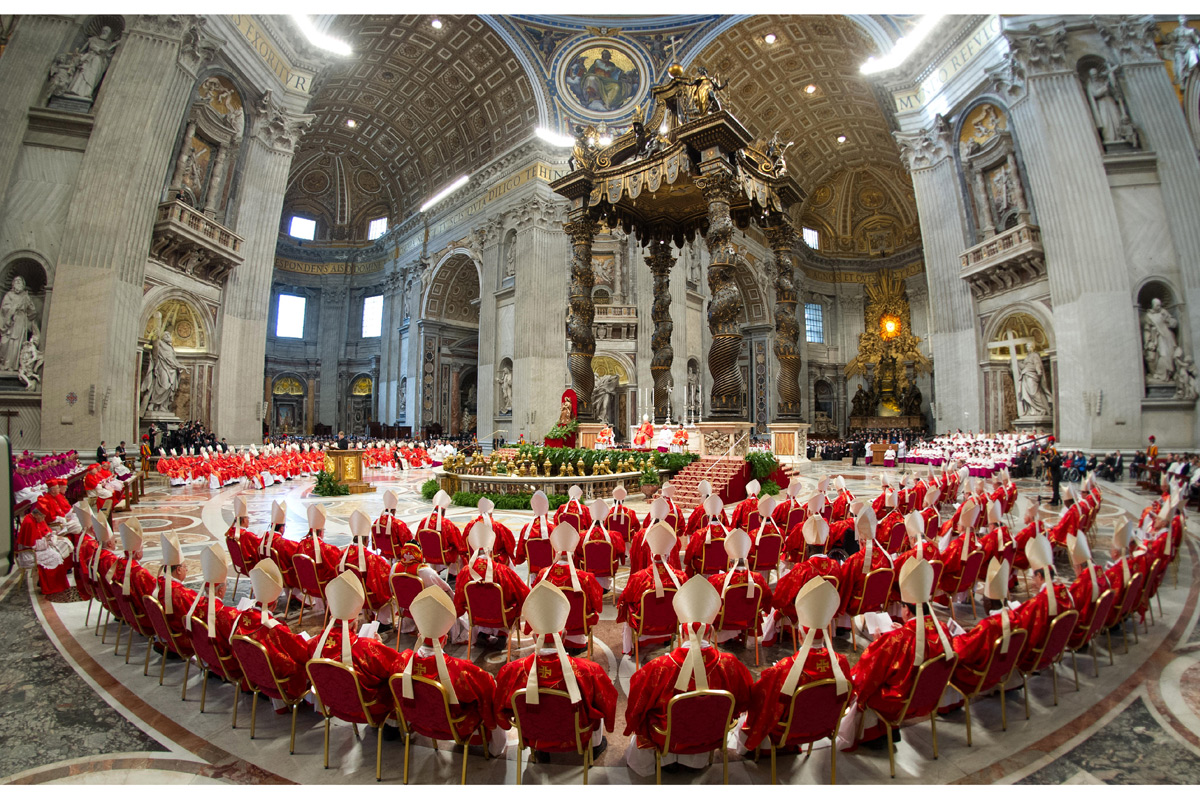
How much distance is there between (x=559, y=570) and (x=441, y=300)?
28.3m

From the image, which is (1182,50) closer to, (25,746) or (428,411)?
(25,746)

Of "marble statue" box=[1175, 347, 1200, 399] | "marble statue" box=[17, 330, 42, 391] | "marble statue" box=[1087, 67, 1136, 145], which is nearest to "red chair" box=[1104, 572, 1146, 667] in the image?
"marble statue" box=[1175, 347, 1200, 399]

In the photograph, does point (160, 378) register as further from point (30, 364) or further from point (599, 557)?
point (599, 557)

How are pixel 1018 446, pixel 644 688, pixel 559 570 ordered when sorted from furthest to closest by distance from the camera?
pixel 1018 446 → pixel 559 570 → pixel 644 688

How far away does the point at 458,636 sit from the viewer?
3.95 meters

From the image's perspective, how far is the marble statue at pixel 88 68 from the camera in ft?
43.8

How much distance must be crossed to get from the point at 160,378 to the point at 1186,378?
28.9m

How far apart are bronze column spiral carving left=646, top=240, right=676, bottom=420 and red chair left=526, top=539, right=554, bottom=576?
376 inches

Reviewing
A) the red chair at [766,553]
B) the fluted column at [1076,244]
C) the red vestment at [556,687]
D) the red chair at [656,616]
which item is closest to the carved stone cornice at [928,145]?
the fluted column at [1076,244]

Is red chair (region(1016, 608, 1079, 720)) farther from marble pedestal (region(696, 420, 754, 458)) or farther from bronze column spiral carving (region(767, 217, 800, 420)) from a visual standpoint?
bronze column spiral carving (region(767, 217, 800, 420))

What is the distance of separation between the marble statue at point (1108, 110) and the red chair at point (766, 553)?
1809 centimetres

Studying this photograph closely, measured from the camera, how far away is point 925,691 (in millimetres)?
2369

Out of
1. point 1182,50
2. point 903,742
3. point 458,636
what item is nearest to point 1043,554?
point 903,742

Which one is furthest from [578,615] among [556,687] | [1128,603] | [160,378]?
[160,378]
